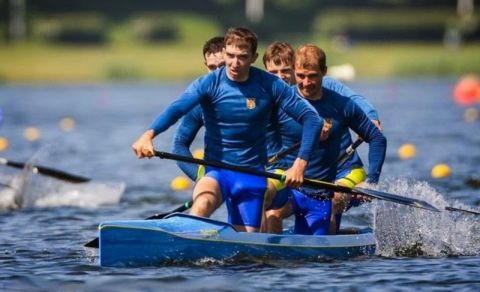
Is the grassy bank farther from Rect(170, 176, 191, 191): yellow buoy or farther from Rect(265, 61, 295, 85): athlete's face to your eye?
Rect(265, 61, 295, 85): athlete's face

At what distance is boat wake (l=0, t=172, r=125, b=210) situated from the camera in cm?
1647

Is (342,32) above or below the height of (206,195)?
above

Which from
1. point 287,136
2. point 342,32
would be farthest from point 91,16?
point 287,136

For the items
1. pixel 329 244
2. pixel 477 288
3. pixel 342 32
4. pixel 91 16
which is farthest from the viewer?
pixel 91 16

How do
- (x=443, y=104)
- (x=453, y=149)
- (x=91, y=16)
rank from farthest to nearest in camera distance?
1. (x=91, y=16)
2. (x=443, y=104)
3. (x=453, y=149)

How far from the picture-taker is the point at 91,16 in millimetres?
78188

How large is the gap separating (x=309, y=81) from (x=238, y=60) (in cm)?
100

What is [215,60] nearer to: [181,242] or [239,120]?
[239,120]

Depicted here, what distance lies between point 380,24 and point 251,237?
65561 millimetres

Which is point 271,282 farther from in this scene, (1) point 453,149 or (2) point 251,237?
(1) point 453,149

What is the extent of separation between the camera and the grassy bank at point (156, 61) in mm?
61562

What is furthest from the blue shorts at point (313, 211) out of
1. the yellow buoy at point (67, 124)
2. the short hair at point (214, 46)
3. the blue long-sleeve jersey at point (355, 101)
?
the yellow buoy at point (67, 124)

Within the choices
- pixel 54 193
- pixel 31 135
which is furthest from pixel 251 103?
pixel 31 135

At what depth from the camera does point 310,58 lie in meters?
10.8
